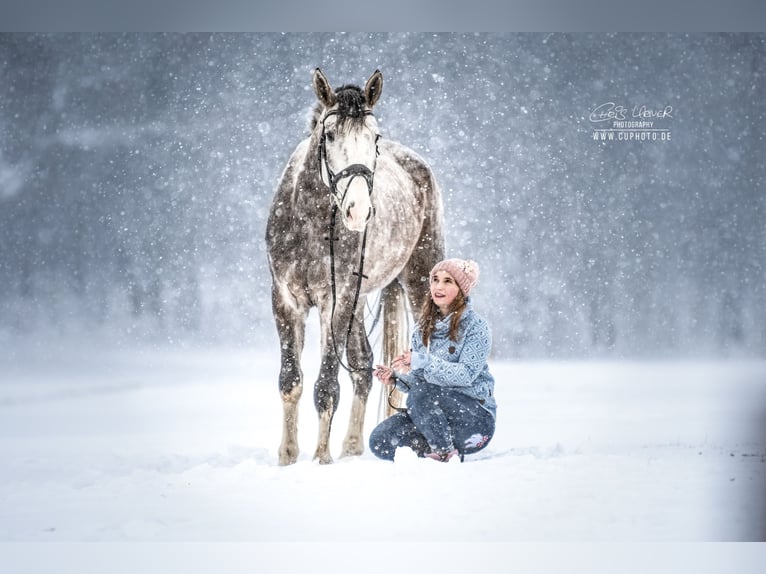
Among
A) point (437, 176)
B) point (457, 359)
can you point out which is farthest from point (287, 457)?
point (437, 176)

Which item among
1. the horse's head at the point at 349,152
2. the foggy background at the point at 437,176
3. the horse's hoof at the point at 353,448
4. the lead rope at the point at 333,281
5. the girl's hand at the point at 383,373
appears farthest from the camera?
the foggy background at the point at 437,176

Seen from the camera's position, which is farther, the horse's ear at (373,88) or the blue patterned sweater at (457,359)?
the horse's ear at (373,88)

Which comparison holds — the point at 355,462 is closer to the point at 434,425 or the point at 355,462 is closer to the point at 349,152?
the point at 434,425

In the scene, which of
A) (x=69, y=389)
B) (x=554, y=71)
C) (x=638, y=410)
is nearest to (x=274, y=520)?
(x=69, y=389)

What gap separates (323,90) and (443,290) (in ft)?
3.33

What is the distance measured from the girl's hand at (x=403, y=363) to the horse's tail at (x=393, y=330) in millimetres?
167

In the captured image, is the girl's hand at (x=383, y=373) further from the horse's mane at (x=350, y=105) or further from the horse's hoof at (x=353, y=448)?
the horse's mane at (x=350, y=105)

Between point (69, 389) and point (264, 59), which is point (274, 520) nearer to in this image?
point (69, 389)

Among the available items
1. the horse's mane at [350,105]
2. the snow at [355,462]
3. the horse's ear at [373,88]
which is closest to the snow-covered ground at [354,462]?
the snow at [355,462]

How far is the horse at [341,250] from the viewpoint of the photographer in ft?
11.1

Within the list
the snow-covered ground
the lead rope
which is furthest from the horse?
the snow-covered ground

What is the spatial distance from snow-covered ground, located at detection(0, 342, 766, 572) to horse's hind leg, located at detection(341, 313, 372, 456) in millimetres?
46

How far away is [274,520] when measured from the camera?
349 cm

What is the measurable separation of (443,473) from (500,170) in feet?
4.57
